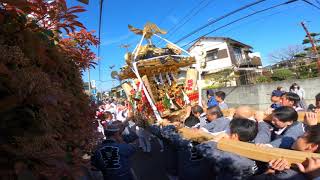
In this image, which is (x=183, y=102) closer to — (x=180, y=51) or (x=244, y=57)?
(x=180, y=51)

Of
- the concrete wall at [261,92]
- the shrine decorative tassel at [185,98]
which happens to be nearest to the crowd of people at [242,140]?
the shrine decorative tassel at [185,98]

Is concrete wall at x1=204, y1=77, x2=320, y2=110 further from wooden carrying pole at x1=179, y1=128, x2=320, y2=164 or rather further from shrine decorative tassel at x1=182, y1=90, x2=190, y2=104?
wooden carrying pole at x1=179, y1=128, x2=320, y2=164

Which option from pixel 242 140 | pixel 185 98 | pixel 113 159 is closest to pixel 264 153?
pixel 242 140

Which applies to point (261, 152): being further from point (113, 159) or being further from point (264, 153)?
point (113, 159)

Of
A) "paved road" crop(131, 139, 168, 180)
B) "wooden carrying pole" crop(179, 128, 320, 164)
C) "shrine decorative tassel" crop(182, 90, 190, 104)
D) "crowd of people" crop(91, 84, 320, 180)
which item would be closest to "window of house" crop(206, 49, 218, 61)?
"shrine decorative tassel" crop(182, 90, 190, 104)

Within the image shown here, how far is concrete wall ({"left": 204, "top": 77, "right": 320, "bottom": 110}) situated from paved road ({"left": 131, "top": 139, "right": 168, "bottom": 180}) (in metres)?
8.32

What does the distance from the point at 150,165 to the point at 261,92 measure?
34.4ft

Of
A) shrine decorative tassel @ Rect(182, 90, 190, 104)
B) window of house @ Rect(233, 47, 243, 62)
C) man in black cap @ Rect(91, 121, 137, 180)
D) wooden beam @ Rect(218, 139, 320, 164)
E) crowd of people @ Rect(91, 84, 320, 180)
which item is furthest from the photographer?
window of house @ Rect(233, 47, 243, 62)

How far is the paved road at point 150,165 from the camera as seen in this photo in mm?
7352

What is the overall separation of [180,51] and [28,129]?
9142 millimetres

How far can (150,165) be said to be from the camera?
8.36 metres

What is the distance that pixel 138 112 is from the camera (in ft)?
33.4

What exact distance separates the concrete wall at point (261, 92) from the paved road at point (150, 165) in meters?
8.32

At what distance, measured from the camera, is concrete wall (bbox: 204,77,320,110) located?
1487 cm
